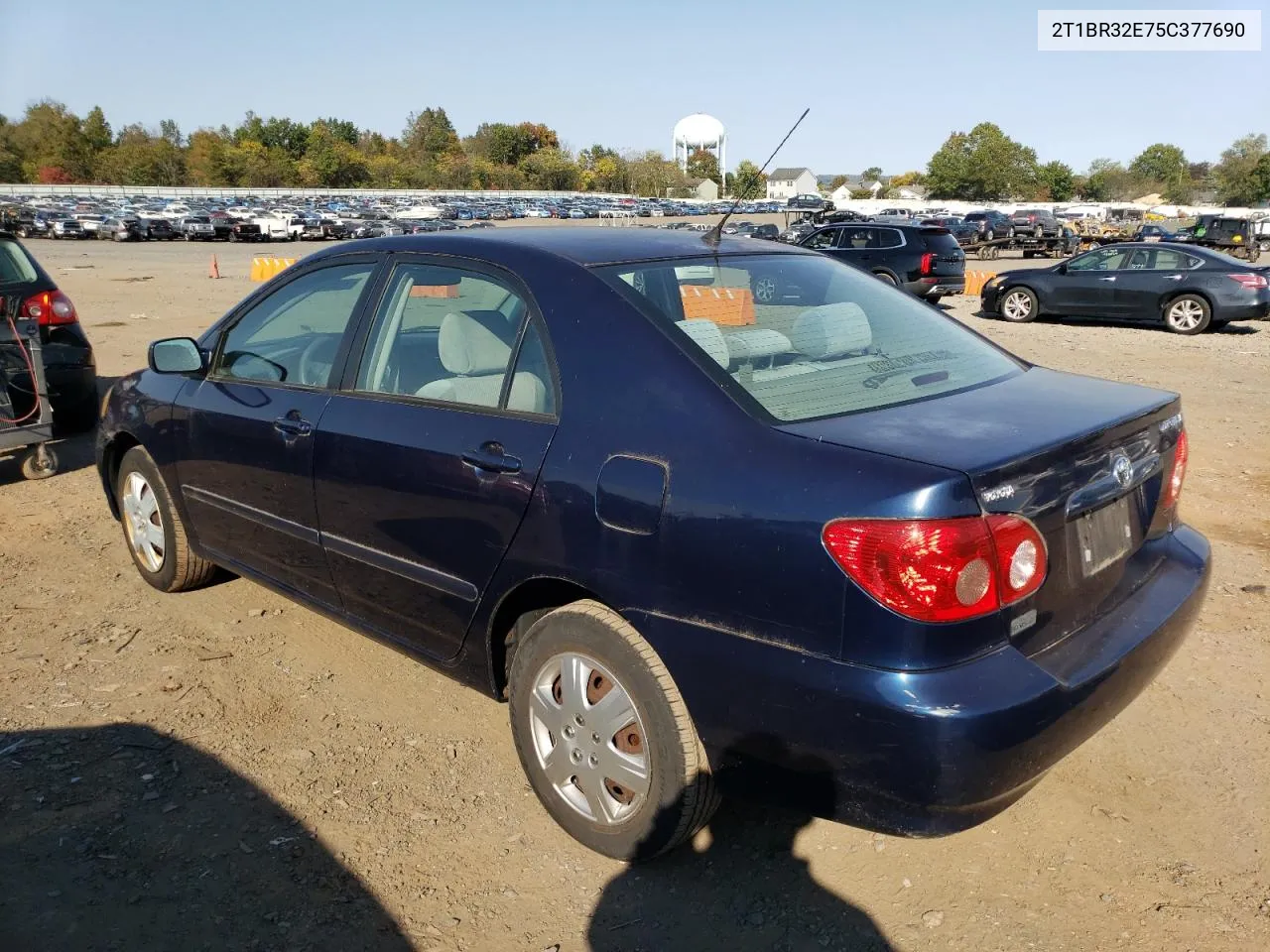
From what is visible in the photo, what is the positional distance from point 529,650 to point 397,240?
64.3 inches

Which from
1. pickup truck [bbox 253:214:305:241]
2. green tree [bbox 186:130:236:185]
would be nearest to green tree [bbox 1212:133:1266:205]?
pickup truck [bbox 253:214:305:241]

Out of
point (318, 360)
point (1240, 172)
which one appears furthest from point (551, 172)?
point (318, 360)

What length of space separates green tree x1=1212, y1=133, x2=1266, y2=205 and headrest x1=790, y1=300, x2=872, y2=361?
112 meters

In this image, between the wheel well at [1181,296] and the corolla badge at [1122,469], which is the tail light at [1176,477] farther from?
the wheel well at [1181,296]

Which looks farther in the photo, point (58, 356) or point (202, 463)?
point (58, 356)

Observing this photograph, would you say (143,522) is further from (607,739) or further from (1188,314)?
(1188,314)

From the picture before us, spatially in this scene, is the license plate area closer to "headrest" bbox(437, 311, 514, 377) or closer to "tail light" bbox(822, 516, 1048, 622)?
"tail light" bbox(822, 516, 1048, 622)

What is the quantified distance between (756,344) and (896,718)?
120 centimetres

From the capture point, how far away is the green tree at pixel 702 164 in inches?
6063

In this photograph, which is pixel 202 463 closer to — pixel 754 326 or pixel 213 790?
pixel 213 790

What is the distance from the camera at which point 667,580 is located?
2.42 meters

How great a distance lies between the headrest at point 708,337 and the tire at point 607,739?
0.76 m

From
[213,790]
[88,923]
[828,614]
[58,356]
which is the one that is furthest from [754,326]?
[58,356]

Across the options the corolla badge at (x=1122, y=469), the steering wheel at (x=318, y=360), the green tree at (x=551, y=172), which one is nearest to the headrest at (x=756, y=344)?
the corolla badge at (x=1122, y=469)
